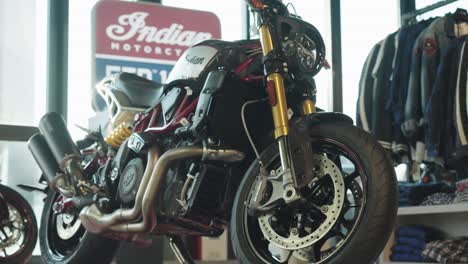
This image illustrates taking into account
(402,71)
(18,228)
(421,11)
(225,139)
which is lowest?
(18,228)

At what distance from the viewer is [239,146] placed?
177cm

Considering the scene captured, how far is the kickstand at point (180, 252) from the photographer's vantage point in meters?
2.09

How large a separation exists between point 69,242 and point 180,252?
59 cm

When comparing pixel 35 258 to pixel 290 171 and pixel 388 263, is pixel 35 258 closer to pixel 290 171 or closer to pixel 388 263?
pixel 388 263

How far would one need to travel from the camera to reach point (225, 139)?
1.74 metres

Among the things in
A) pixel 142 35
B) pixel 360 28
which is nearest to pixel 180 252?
pixel 142 35

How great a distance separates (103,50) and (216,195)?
1647 millimetres

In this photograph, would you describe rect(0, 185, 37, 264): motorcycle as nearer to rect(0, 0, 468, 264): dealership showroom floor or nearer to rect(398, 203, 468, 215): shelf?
rect(0, 0, 468, 264): dealership showroom floor

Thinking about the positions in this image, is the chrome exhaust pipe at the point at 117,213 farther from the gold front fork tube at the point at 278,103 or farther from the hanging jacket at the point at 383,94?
the hanging jacket at the point at 383,94

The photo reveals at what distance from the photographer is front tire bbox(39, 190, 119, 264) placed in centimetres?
229

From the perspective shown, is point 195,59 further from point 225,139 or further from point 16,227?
point 16,227

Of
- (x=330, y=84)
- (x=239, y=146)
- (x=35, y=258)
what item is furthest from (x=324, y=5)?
(x=239, y=146)

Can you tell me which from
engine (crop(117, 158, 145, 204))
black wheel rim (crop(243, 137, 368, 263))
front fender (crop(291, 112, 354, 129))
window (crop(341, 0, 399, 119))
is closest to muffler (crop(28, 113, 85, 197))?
engine (crop(117, 158, 145, 204))

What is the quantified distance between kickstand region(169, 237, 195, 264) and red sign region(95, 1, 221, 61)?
4.45 feet
